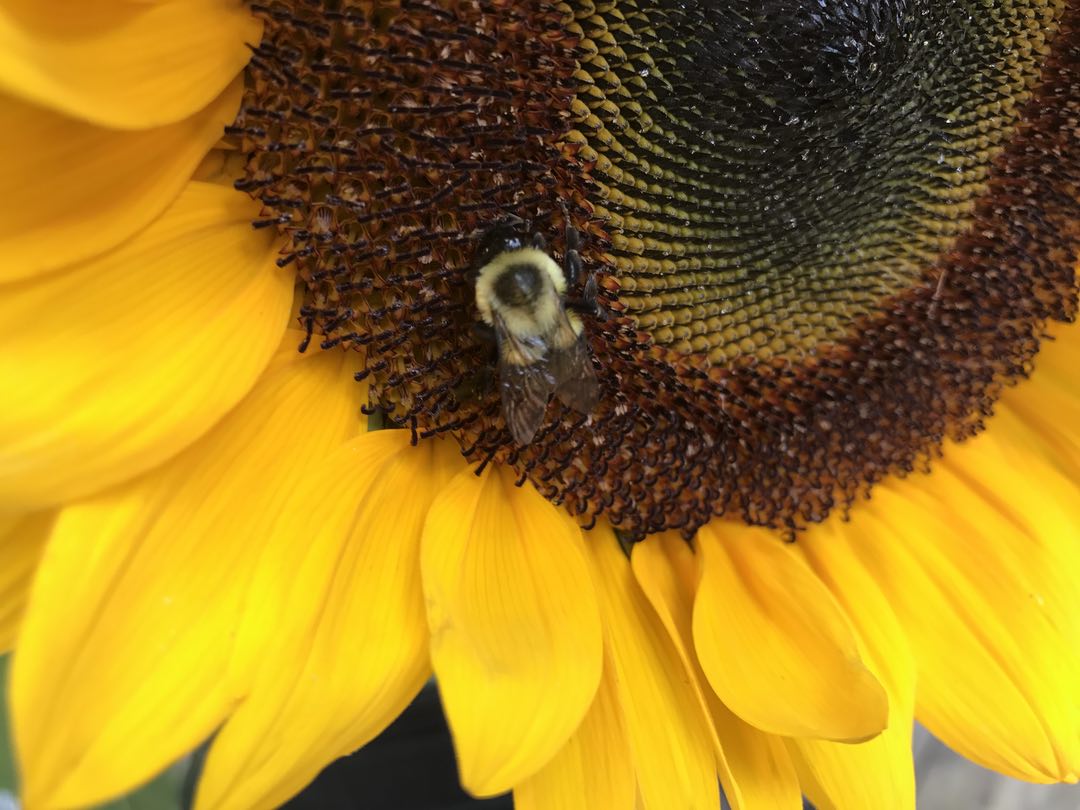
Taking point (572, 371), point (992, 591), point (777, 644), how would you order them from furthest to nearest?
point (992, 591)
point (777, 644)
point (572, 371)

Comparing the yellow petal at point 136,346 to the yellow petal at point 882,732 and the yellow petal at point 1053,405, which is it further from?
the yellow petal at point 1053,405

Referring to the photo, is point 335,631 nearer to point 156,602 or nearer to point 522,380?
point 156,602

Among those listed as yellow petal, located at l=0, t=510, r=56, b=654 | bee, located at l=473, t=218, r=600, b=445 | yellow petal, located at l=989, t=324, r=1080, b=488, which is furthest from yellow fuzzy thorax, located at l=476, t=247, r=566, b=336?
yellow petal, located at l=989, t=324, r=1080, b=488

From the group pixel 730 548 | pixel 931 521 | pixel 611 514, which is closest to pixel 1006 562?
pixel 931 521

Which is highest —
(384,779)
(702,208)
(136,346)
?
(702,208)

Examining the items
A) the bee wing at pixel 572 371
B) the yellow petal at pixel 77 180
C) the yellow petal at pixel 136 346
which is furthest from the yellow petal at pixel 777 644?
the yellow petal at pixel 77 180

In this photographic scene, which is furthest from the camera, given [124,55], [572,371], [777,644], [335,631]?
[777,644]

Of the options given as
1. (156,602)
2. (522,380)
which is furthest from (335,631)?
(522,380)

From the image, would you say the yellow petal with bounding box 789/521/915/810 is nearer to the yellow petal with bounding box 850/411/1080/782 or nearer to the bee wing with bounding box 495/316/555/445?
the yellow petal with bounding box 850/411/1080/782
